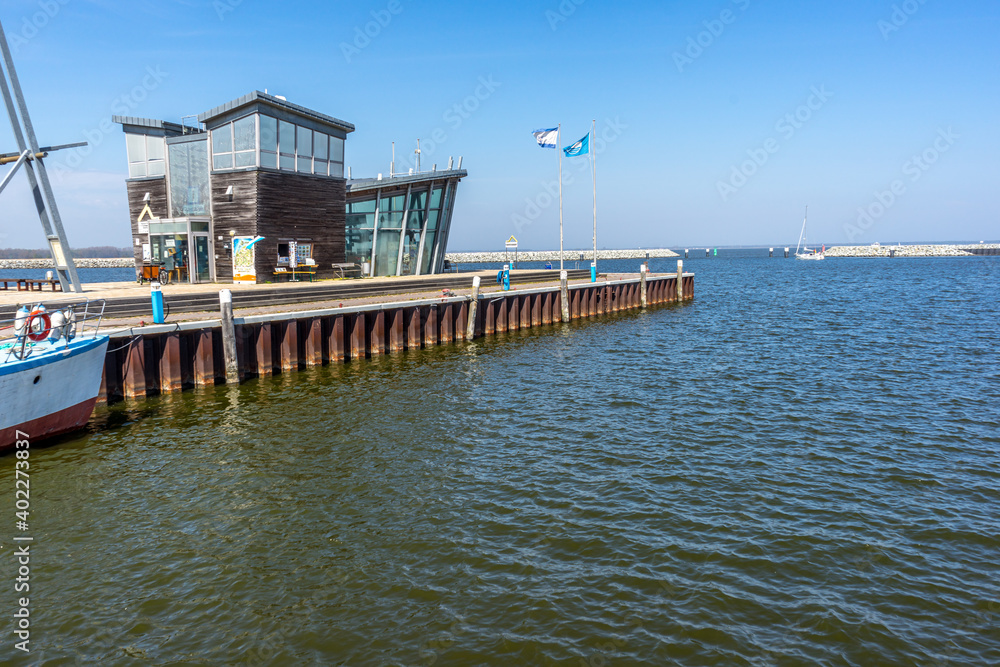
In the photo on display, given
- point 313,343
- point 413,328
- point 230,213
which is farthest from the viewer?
point 230,213

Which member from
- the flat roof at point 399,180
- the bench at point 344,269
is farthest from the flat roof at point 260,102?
the bench at point 344,269

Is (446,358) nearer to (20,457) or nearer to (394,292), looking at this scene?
(394,292)

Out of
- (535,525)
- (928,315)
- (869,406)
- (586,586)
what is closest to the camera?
(586,586)

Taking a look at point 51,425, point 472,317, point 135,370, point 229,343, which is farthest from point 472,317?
point 51,425

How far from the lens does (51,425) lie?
13664 mm

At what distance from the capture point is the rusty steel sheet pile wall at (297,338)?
17.2 m

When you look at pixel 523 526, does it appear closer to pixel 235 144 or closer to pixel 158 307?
pixel 158 307

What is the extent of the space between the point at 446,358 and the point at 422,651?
1802 centimetres

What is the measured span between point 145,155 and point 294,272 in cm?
1029

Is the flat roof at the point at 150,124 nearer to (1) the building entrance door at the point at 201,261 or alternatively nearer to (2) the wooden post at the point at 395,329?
(1) the building entrance door at the point at 201,261

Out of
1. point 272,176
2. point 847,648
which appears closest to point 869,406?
point 847,648

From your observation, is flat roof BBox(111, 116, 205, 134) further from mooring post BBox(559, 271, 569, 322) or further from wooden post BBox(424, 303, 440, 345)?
mooring post BBox(559, 271, 569, 322)

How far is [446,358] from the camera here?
976 inches

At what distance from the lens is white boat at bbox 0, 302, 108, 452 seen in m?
12.6
